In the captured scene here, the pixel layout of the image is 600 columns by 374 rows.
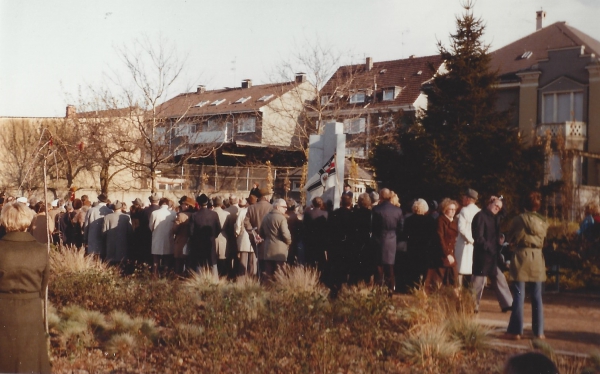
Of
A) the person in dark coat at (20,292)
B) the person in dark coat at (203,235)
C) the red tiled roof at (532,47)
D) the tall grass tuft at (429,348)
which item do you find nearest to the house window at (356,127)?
the red tiled roof at (532,47)

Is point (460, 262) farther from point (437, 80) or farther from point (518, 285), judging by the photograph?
point (437, 80)

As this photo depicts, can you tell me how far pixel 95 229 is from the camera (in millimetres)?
15695

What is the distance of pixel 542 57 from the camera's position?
102 feet

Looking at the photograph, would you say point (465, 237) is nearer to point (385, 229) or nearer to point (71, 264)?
point (385, 229)

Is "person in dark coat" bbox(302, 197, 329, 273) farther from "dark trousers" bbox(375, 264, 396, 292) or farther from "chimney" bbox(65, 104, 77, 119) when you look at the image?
"chimney" bbox(65, 104, 77, 119)

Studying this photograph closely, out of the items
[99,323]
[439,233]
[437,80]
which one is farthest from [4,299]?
[437,80]

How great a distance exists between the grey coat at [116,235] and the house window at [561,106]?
21.3 metres

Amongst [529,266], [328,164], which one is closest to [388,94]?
[328,164]

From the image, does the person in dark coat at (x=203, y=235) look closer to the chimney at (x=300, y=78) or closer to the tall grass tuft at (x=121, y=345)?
the tall grass tuft at (x=121, y=345)

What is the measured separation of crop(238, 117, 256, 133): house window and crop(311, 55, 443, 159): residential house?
490cm

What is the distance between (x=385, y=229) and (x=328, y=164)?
4195 mm

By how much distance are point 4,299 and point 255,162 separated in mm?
29776

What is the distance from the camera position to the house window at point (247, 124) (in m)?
38.0

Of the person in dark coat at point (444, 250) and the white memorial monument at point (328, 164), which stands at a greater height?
the white memorial monument at point (328, 164)
